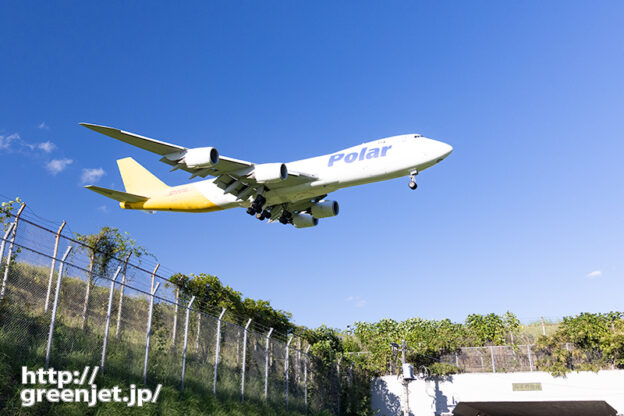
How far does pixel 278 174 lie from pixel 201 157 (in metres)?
3.47

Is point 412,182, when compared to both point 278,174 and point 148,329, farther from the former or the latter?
point 148,329

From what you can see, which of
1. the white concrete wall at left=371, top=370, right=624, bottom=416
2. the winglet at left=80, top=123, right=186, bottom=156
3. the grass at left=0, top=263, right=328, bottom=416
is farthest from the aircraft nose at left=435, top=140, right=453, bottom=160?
the white concrete wall at left=371, top=370, right=624, bottom=416

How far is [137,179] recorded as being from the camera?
33250mm

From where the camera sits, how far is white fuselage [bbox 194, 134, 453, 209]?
2333cm

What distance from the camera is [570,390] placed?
3038 cm

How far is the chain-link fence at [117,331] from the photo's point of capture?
1201 centimetres

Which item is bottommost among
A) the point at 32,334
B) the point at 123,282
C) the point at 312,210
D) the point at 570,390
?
the point at 570,390

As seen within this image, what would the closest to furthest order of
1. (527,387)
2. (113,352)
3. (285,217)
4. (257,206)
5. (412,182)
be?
(113,352), (412,182), (257,206), (285,217), (527,387)

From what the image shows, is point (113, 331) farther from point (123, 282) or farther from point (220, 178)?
point (220, 178)

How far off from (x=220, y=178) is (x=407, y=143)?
9.08 metres

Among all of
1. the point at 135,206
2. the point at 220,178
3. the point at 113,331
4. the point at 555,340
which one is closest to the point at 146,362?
the point at 113,331

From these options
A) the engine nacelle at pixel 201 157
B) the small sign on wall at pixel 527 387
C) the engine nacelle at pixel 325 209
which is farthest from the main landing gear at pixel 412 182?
the small sign on wall at pixel 527 387

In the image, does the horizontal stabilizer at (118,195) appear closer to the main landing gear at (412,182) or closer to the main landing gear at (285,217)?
the main landing gear at (285,217)

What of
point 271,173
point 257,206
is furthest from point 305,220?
point 271,173
